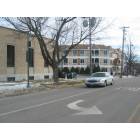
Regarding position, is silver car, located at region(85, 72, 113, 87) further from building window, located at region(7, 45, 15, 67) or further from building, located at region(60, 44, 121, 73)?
building, located at region(60, 44, 121, 73)

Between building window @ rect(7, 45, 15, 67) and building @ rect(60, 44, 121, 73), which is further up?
building @ rect(60, 44, 121, 73)

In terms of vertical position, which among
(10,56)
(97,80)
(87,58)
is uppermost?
(87,58)

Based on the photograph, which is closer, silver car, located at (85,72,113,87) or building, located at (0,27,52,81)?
silver car, located at (85,72,113,87)

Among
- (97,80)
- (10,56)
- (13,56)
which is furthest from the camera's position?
(13,56)

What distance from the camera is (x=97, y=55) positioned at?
141 meters

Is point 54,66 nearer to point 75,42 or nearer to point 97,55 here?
point 75,42

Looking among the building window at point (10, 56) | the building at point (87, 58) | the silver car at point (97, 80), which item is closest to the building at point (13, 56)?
the building window at point (10, 56)

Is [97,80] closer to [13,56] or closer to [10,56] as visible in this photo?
[10,56]

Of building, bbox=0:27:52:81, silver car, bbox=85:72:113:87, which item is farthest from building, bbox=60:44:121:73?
silver car, bbox=85:72:113:87

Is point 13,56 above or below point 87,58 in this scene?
below

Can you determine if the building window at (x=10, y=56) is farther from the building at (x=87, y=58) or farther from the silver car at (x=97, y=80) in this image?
the building at (x=87, y=58)

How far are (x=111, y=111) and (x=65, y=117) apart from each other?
2.54m

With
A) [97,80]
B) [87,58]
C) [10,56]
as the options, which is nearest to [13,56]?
[10,56]

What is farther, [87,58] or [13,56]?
[87,58]
